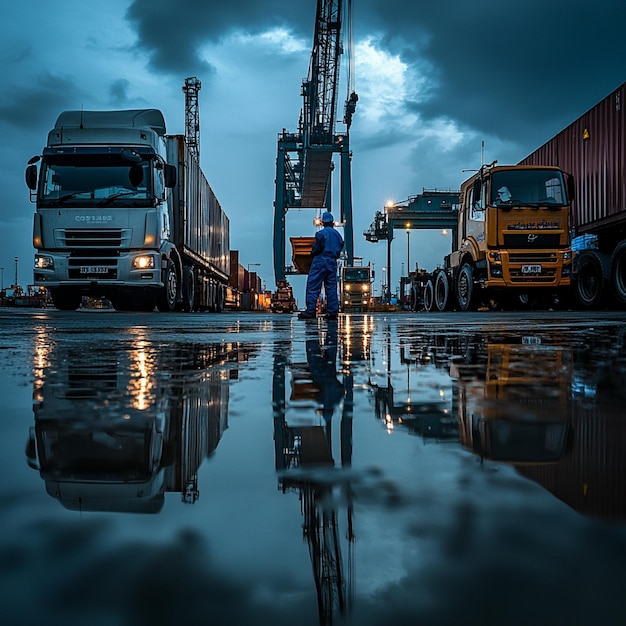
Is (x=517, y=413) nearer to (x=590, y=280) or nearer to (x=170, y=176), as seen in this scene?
(x=170, y=176)

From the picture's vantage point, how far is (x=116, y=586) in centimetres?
38

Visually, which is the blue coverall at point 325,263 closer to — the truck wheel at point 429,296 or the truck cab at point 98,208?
the truck cab at point 98,208

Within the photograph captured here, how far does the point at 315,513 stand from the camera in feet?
1.62

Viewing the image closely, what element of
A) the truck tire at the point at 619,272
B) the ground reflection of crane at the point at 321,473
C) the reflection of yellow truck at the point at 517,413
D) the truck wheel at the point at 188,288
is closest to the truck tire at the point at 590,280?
the truck tire at the point at 619,272

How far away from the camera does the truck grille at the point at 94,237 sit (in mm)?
9812

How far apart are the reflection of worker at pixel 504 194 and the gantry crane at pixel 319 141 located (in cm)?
1674


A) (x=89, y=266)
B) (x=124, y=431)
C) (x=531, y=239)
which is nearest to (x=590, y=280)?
(x=531, y=239)

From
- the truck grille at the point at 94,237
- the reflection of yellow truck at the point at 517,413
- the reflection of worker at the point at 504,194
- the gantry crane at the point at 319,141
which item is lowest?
the reflection of yellow truck at the point at 517,413

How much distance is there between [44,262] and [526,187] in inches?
327

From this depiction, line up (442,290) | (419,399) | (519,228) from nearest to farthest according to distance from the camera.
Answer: (419,399), (519,228), (442,290)

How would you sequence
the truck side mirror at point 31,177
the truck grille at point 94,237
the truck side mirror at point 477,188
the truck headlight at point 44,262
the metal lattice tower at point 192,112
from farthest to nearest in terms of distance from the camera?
the metal lattice tower at point 192,112, the truck side mirror at point 477,188, the truck headlight at point 44,262, the truck grille at point 94,237, the truck side mirror at point 31,177

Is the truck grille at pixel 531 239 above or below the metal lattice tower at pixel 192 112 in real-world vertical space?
below

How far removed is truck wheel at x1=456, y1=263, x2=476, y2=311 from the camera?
12.1m

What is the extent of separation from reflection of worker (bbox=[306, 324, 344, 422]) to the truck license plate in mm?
8304
